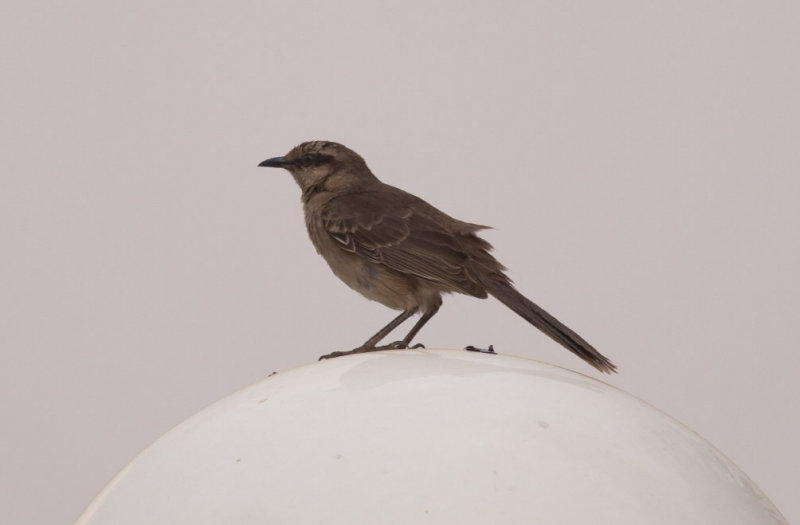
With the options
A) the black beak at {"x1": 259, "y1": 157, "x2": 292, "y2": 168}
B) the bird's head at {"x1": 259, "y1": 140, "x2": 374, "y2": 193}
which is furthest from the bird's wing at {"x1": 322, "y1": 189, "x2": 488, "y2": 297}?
the black beak at {"x1": 259, "y1": 157, "x2": 292, "y2": 168}

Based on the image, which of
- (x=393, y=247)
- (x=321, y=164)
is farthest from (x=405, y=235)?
(x=321, y=164)

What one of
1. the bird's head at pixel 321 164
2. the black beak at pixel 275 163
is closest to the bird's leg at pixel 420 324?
the bird's head at pixel 321 164

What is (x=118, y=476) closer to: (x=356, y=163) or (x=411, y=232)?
(x=411, y=232)

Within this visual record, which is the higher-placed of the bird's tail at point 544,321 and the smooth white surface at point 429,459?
the bird's tail at point 544,321

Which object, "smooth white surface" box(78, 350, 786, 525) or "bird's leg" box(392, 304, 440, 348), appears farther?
"bird's leg" box(392, 304, 440, 348)

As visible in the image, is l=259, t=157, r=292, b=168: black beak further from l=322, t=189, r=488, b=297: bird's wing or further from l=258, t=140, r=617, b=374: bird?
l=322, t=189, r=488, b=297: bird's wing

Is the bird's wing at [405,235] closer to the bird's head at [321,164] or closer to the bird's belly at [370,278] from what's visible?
the bird's belly at [370,278]
